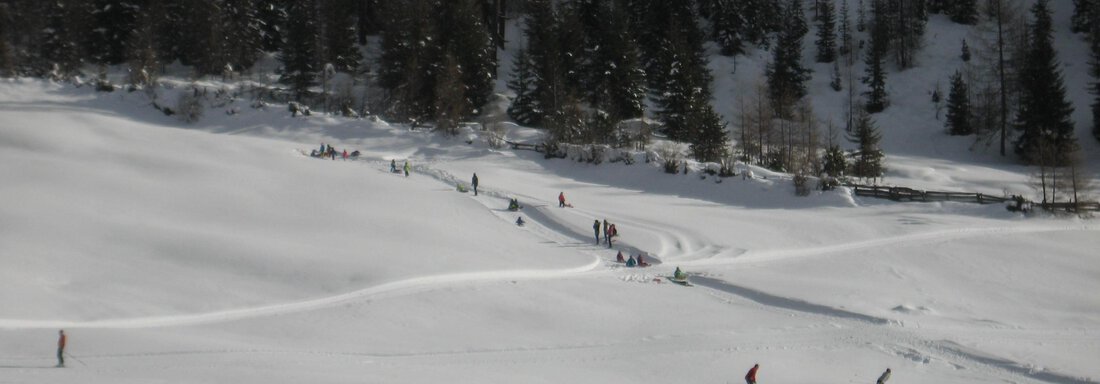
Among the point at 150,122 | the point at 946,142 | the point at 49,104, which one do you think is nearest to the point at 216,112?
the point at 150,122

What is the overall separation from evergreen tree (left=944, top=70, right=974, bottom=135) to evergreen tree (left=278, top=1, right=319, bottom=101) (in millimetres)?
43118

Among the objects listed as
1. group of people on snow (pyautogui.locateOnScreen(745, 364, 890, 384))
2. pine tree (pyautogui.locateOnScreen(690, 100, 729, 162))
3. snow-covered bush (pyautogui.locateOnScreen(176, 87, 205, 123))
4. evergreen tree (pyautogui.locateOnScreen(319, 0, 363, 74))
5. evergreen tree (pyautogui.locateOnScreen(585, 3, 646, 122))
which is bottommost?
group of people on snow (pyautogui.locateOnScreen(745, 364, 890, 384))

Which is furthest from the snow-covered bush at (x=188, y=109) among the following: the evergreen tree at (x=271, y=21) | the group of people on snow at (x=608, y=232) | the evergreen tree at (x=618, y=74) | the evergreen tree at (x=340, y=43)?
the group of people on snow at (x=608, y=232)

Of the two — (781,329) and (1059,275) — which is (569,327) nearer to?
(781,329)

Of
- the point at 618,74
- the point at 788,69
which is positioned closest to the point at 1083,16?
the point at 788,69

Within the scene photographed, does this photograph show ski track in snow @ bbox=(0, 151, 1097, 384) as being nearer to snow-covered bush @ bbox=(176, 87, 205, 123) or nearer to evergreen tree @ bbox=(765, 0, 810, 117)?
→ snow-covered bush @ bbox=(176, 87, 205, 123)

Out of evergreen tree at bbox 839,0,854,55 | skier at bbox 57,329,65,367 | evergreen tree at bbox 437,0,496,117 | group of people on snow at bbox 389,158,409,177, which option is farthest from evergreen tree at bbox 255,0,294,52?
skier at bbox 57,329,65,367

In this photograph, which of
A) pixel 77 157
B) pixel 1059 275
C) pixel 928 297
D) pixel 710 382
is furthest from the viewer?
pixel 77 157

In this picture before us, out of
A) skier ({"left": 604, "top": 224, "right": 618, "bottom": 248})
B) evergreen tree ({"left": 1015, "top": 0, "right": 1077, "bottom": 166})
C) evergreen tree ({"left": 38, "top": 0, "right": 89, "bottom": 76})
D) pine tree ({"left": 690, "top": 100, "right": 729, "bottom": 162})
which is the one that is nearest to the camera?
skier ({"left": 604, "top": 224, "right": 618, "bottom": 248})

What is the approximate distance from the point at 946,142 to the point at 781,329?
3819cm

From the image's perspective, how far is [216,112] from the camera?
45188 mm

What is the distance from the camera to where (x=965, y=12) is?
65.9m

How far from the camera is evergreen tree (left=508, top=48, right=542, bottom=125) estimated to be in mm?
49500

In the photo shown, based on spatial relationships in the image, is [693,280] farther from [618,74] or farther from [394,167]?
[618,74]
